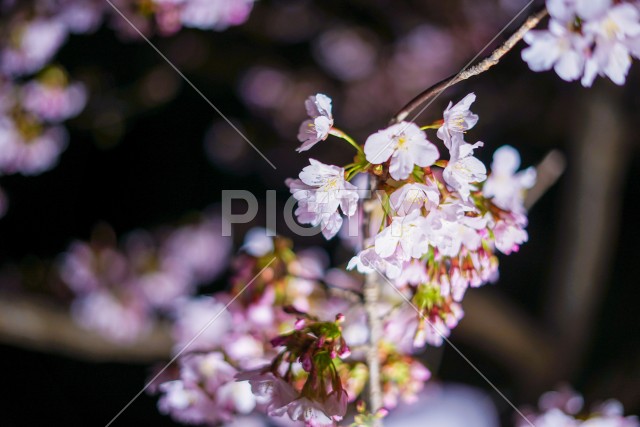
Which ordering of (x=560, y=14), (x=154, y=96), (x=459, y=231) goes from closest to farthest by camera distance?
(x=560, y=14), (x=459, y=231), (x=154, y=96)

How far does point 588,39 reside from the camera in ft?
2.49

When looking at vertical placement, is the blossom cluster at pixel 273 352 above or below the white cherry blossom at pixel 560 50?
below

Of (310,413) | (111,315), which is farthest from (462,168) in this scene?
(111,315)

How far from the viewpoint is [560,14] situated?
27.3 inches

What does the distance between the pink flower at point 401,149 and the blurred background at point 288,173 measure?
110 centimetres

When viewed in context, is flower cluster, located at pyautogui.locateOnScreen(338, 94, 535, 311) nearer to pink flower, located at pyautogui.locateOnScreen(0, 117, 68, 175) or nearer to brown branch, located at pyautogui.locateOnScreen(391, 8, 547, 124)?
brown branch, located at pyautogui.locateOnScreen(391, 8, 547, 124)

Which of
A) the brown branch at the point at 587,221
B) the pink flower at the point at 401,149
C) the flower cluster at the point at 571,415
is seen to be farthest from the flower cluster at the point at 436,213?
the brown branch at the point at 587,221

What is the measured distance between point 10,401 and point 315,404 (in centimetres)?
204

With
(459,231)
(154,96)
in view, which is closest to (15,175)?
(154,96)

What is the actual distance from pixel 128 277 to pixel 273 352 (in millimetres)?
1140

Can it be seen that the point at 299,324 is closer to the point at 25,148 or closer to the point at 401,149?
the point at 401,149

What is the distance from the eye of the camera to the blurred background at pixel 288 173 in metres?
1.83

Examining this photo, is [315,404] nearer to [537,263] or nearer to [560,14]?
[560,14]

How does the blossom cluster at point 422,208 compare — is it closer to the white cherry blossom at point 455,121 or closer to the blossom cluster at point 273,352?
the white cherry blossom at point 455,121
